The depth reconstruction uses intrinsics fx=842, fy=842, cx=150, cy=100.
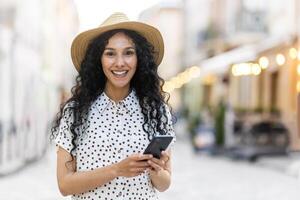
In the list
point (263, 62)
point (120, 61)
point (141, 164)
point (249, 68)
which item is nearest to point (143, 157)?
point (141, 164)

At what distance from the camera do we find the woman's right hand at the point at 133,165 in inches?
108

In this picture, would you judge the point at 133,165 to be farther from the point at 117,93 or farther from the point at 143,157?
the point at 117,93

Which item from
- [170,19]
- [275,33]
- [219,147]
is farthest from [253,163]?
[170,19]

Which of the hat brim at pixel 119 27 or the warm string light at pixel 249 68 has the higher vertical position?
the hat brim at pixel 119 27

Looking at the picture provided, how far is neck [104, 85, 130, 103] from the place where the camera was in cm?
303

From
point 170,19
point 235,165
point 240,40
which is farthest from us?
point 170,19

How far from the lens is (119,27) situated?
3.02m

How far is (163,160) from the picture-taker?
9.34ft

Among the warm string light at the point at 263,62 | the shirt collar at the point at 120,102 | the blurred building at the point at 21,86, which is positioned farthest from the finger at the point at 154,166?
the warm string light at the point at 263,62

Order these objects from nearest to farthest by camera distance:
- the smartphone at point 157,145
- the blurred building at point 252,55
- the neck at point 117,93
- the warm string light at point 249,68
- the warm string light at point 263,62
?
the smartphone at point 157,145 → the neck at point 117,93 → the blurred building at point 252,55 → the warm string light at point 249,68 → the warm string light at point 263,62

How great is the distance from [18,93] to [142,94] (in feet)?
42.4

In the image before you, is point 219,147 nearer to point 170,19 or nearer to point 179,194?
point 179,194

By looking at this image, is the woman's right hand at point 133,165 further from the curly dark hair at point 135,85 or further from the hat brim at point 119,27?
the hat brim at point 119,27

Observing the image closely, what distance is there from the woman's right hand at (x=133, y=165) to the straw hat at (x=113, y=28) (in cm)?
51
